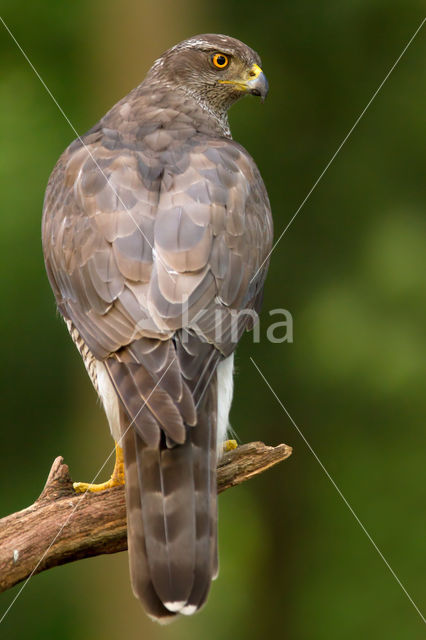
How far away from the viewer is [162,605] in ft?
10.5

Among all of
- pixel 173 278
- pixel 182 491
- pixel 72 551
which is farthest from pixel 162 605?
pixel 173 278

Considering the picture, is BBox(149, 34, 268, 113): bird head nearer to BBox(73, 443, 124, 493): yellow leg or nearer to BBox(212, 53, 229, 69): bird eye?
BBox(212, 53, 229, 69): bird eye

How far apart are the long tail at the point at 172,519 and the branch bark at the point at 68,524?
1.56 feet

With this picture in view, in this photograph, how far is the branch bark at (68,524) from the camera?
3.68m

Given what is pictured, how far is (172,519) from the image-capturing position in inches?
129

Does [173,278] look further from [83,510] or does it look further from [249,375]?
[249,375]

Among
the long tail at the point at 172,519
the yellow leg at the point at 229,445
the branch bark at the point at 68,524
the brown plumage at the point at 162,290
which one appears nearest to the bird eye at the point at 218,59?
the brown plumage at the point at 162,290

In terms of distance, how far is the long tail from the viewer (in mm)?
3219

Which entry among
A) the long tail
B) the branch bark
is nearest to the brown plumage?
the long tail

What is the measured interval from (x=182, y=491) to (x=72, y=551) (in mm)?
682

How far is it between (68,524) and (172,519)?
2.10ft

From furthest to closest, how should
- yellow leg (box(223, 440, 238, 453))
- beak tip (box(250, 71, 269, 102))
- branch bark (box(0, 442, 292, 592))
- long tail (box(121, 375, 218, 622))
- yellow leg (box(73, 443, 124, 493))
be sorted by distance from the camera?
beak tip (box(250, 71, 269, 102)), yellow leg (box(223, 440, 238, 453)), yellow leg (box(73, 443, 124, 493)), branch bark (box(0, 442, 292, 592)), long tail (box(121, 375, 218, 622))

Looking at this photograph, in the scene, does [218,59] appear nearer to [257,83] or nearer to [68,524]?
[257,83]

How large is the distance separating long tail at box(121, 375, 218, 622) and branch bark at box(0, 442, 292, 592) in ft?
1.56
